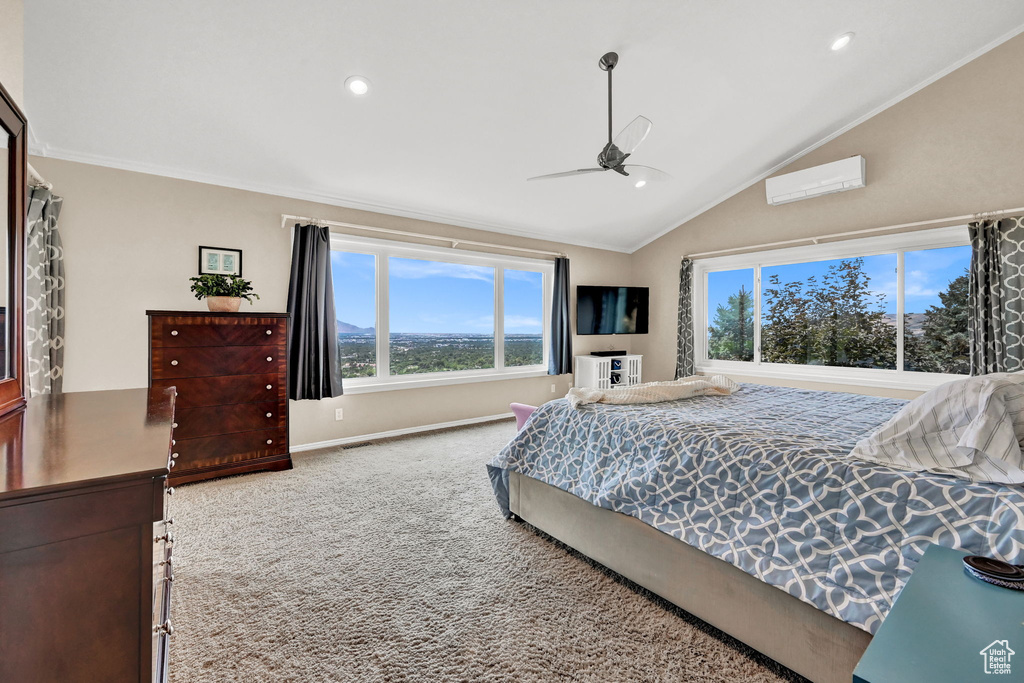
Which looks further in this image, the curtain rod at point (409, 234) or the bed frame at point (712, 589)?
the curtain rod at point (409, 234)

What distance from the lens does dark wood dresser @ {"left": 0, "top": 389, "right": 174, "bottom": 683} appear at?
0.72 m

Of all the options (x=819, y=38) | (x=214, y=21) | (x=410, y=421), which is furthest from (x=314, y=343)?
(x=819, y=38)

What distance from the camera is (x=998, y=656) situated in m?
0.70

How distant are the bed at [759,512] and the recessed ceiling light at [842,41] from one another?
2.57m

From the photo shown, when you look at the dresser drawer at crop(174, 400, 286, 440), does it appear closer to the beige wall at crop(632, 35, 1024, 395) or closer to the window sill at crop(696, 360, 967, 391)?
the window sill at crop(696, 360, 967, 391)

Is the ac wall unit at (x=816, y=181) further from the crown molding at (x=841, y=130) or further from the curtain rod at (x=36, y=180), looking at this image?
the curtain rod at (x=36, y=180)

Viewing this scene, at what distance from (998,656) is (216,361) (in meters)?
3.91

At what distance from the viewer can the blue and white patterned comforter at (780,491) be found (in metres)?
1.26

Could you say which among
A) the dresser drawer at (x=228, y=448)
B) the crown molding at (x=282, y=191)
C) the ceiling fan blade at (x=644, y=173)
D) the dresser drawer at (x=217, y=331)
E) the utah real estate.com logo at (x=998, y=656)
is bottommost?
the dresser drawer at (x=228, y=448)

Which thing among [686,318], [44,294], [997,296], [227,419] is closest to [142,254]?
[44,294]

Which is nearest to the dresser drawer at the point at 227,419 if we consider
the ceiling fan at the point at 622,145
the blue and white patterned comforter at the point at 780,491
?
the blue and white patterned comforter at the point at 780,491

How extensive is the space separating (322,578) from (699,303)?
17.1 ft

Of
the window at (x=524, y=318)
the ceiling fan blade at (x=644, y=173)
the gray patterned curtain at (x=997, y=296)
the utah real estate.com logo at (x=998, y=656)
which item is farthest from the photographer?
the window at (x=524, y=318)

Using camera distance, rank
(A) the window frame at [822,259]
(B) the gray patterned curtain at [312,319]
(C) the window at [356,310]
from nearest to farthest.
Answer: (B) the gray patterned curtain at [312,319] < (A) the window frame at [822,259] < (C) the window at [356,310]
